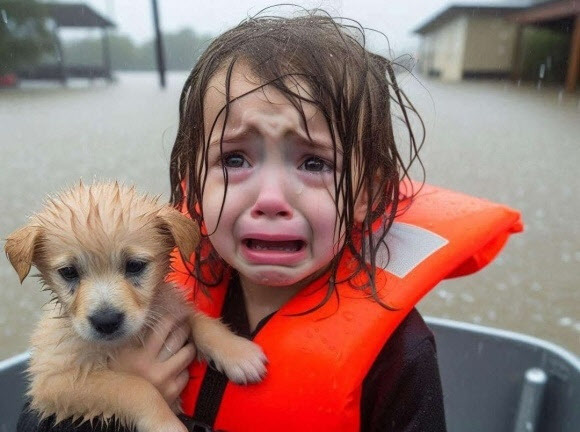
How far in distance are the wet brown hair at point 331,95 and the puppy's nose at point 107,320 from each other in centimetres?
43

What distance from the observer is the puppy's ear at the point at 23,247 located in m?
1.43

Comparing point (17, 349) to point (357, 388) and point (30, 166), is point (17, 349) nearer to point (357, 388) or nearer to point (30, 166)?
point (357, 388)

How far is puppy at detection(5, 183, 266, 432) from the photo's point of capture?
4.67 ft

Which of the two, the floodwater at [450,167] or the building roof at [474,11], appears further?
the building roof at [474,11]

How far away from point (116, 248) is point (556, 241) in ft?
14.6

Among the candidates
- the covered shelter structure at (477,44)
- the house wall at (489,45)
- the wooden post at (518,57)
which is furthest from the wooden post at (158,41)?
the wooden post at (518,57)

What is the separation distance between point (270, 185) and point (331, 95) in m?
0.29

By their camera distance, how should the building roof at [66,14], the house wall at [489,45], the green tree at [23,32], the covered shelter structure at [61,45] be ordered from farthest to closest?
the house wall at [489,45] < the green tree at [23,32] < the building roof at [66,14] < the covered shelter structure at [61,45]

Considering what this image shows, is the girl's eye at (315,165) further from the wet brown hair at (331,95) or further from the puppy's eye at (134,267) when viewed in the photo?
the puppy's eye at (134,267)

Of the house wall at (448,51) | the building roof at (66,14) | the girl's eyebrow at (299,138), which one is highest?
the girl's eyebrow at (299,138)


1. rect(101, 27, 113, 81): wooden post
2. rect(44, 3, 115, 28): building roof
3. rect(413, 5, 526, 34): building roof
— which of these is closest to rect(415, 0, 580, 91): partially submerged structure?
rect(413, 5, 526, 34): building roof

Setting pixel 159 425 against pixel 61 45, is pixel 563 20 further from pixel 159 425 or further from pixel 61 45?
pixel 159 425

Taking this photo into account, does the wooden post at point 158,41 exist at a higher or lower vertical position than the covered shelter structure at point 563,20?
higher

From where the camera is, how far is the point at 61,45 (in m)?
8.27
